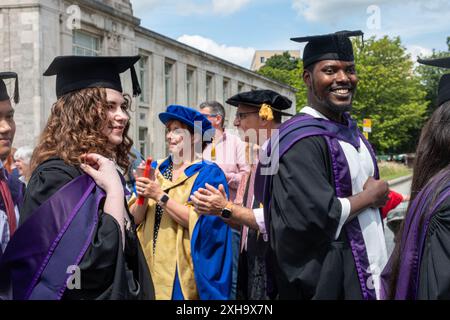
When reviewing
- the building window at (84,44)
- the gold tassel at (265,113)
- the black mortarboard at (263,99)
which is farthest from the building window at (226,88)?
the gold tassel at (265,113)

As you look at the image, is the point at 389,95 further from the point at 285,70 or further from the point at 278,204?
the point at 278,204

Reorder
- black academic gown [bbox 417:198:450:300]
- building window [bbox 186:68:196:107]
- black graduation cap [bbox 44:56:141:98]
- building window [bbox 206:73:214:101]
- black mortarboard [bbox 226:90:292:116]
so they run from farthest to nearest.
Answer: building window [bbox 206:73:214:101] < building window [bbox 186:68:196:107] < black mortarboard [bbox 226:90:292:116] < black graduation cap [bbox 44:56:141:98] < black academic gown [bbox 417:198:450:300]

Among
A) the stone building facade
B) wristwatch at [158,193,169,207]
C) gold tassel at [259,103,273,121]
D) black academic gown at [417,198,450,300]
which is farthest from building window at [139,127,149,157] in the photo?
black academic gown at [417,198,450,300]

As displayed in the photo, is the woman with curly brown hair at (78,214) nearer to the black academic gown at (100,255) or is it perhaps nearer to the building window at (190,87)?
the black academic gown at (100,255)

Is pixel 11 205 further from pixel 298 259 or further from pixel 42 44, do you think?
pixel 42 44

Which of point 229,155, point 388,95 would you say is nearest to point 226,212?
point 229,155

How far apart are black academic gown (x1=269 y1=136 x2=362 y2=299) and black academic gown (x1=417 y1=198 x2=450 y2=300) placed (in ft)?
1.94

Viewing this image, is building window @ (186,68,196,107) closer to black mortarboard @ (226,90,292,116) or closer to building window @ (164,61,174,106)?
building window @ (164,61,174,106)

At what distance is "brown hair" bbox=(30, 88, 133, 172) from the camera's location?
2.72m

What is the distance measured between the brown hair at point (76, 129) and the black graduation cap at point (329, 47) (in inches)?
45.8

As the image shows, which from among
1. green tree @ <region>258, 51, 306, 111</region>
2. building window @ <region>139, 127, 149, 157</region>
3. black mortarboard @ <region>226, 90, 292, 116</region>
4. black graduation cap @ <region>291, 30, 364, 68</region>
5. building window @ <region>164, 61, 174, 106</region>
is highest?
green tree @ <region>258, 51, 306, 111</region>

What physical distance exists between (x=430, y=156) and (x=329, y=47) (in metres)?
1.01

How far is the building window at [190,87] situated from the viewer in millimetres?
32369

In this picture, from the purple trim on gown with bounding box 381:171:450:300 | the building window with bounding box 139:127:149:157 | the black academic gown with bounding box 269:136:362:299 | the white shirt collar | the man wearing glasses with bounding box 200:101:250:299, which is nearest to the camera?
the purple trim on gown with bounding box 381:171:450:300
